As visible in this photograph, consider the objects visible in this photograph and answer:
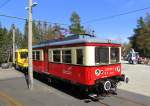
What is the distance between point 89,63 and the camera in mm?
13062

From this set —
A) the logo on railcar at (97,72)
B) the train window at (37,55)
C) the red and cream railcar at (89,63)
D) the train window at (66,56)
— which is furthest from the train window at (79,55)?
the train window at (37,55)

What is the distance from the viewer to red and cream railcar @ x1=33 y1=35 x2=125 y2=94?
13078mm

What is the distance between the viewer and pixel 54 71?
16.9 m

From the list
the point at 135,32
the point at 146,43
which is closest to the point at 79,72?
the point at 146,43

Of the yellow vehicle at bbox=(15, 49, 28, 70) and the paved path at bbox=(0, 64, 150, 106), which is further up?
the yellow vehicle at bbox=(15, 49, 28, 70)

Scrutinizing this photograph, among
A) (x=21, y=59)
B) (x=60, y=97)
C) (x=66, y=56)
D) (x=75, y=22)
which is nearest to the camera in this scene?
(x=60, y=97)

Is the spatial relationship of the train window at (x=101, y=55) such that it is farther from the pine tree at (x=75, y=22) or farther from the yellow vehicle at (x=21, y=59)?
the pine tree at (x=75, y=22)

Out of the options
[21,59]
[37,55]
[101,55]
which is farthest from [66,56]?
[21,59]

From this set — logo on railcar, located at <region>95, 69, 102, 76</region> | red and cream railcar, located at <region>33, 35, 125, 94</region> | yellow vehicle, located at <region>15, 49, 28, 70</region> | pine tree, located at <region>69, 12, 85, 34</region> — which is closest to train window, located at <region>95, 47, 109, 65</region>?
red and cream railcar, located at <region>33, 35, 125, 94</region>

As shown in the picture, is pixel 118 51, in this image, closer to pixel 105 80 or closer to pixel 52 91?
pixel 105 80

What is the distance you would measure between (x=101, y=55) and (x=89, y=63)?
992 mm

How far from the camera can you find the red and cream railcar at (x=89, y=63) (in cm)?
1308

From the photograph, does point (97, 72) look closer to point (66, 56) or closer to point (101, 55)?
point (101, 55)

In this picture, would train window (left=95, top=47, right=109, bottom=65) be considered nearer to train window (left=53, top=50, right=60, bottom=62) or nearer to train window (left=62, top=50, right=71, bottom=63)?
train window (left=62, top=50, right=71, bottom=63)
